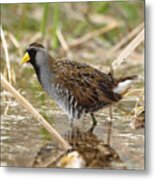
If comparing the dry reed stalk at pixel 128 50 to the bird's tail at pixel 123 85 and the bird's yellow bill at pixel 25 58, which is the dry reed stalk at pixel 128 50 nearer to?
the bird's tail at pixel 123 85

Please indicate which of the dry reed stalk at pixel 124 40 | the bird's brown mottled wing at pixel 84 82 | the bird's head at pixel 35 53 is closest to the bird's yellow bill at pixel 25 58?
the bird's head at pixel 35 53

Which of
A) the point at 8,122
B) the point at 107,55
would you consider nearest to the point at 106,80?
the point at 107,55

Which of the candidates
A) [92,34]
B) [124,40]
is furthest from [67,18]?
[124,40]

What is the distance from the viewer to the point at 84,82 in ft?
6.72

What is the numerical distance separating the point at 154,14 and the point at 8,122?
22.3 inches

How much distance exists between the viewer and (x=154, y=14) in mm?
1987

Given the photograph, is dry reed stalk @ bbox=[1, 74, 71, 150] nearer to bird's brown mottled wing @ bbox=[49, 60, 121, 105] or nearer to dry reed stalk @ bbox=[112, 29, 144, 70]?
bird's brown mottled wing @ bbox=[49, 60, 121, 105]

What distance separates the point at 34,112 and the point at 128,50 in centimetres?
35

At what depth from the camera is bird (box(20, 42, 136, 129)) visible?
6.68 ft

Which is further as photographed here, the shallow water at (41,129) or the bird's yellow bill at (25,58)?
the bird's yellow bill at (25,58)

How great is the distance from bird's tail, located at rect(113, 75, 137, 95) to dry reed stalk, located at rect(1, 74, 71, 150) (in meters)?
0.22

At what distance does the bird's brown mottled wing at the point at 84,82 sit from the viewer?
80.4 inches

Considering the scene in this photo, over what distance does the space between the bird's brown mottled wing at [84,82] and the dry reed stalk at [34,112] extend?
0.38 feet

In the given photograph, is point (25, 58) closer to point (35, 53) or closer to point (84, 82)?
point (35, 53)
